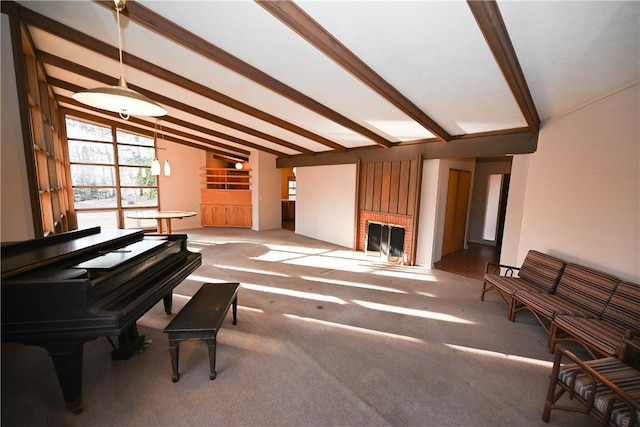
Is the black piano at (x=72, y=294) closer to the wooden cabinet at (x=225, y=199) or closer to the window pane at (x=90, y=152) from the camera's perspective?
the window pane at (x=90, y=152)

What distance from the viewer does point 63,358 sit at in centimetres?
158

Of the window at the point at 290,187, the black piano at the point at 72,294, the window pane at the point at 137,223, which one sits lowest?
the window pane at the point at 137,223

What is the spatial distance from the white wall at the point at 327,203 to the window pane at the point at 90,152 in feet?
17.4

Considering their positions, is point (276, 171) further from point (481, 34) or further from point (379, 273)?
point (481, 34)

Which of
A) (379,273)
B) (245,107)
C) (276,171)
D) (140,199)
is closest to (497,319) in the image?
(379,273)

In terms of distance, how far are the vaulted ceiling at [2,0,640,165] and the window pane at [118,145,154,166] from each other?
3235 millimetres

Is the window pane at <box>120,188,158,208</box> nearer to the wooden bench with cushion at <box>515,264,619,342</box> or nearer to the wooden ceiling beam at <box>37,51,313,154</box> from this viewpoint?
the wooden ceiling beam at <box>37,51,313,154</box>

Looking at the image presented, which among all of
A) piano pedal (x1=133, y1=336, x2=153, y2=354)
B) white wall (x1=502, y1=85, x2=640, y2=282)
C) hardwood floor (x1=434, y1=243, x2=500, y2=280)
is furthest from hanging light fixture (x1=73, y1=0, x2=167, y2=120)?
hardwood floor (x1=434, y1=243, x2=500, y2=280)

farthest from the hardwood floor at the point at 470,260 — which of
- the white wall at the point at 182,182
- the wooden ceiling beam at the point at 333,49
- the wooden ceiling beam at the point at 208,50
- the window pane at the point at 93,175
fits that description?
the window pane at the point at 93,175

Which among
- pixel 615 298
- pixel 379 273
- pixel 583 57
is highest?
pixel 583 57

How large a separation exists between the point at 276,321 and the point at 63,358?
5.82ft

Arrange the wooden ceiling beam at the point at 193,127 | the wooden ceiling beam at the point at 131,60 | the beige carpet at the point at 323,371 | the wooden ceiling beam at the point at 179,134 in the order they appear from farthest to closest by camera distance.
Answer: the wooden ceiling beam at the point at 179,134 → the wooden ceiling beam at the point at 193,127 → the wooden ceiling beam at the point at 131,60 → the beige carpet at the point at 323,371

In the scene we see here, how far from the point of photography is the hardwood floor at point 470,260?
4910mm

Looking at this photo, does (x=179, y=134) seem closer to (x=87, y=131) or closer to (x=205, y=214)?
(x=87, y=131)
